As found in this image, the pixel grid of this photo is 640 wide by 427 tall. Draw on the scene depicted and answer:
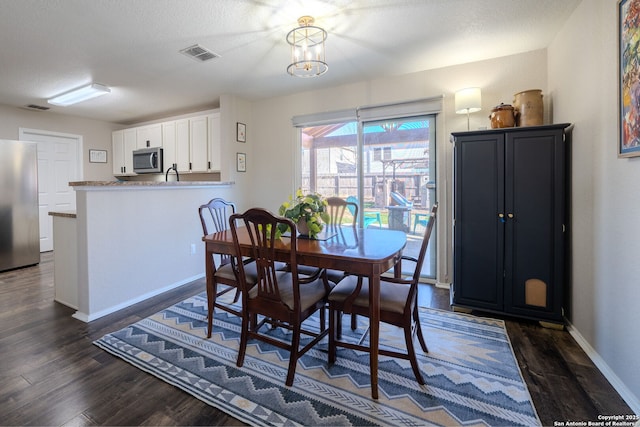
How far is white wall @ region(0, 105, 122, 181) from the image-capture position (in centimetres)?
446

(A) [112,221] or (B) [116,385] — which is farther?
(A) [112,221]

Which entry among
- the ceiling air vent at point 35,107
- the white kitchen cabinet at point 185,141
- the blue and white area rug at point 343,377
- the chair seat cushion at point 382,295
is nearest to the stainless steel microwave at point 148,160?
the white kitchen cabinet at point 185,141

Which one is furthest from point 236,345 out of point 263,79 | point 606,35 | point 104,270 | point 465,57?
point 465,57

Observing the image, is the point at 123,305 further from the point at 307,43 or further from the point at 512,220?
the point at 512,220

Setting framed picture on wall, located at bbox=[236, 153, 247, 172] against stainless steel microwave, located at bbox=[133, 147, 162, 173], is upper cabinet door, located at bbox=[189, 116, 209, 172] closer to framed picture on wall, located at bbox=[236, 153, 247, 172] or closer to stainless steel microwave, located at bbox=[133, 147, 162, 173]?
framed picture on wall, located at bbox=[236, 153, 247, 172]

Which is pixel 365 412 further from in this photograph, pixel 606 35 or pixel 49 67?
pixel 49 67

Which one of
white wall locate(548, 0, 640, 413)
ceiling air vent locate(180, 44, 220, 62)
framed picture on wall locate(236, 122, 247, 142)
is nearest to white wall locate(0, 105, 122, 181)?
framed picture on wall locate(236, 122, 247, 142)

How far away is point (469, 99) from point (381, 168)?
1185mm

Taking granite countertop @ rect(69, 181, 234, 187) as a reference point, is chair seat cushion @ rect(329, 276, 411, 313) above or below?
below

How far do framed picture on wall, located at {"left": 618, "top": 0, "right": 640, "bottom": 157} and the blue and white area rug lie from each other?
143 centimetres

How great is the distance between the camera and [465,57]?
2.97m

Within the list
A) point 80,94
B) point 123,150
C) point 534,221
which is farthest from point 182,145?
point 534,221

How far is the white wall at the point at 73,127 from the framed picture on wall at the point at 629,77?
269 inches

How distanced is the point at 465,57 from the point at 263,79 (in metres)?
2.18
